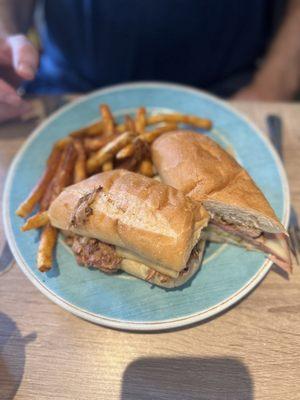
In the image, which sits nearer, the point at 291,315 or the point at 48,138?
the point at 291,315

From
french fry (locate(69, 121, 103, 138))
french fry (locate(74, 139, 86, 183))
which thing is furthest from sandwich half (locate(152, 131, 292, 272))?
french fry (locate(69, 121, 103, 138))

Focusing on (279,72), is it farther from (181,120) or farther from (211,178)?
(211,178)

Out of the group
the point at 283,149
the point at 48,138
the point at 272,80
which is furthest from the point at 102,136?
the point at 272,80

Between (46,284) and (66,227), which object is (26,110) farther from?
(46,284)

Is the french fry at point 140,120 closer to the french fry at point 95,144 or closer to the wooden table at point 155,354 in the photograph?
the french fry at point 95,144

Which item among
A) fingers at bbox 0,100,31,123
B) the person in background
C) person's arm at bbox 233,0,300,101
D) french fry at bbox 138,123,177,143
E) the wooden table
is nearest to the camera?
the wooden table

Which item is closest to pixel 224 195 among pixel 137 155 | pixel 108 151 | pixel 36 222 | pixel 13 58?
pixel 137 155

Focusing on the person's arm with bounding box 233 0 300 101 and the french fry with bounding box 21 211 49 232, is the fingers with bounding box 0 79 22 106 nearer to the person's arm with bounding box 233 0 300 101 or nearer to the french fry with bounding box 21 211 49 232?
the french fry with bounding box 21 211 49 232
